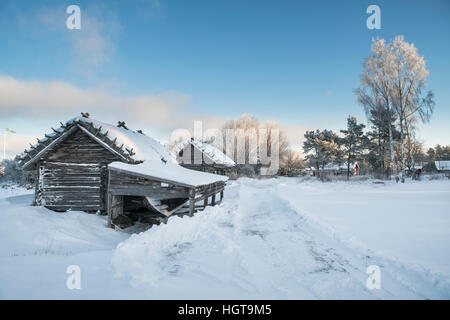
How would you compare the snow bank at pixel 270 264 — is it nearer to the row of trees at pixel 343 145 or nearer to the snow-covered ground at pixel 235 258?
the snow-covered ground at pixel 235 258

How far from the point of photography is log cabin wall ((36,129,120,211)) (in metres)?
10.4

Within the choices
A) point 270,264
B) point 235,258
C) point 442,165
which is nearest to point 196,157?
point 235,258

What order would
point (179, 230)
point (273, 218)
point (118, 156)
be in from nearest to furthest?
1. point (179, 230)
2. point (273, 218)
3. point (118, 156)

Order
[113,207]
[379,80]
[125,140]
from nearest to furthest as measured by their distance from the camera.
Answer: [113,207] < [125,140] < [379,80]

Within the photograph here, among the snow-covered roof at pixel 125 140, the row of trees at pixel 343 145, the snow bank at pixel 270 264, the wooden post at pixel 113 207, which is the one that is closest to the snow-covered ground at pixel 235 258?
the snow bank at pixel 270 264

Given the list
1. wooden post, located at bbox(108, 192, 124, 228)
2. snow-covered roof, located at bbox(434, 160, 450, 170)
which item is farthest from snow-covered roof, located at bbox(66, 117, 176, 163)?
snow-covered roof, located at bbox(434, 160, 450, 170)

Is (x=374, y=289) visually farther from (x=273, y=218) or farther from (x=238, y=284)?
(x=273, y=218)

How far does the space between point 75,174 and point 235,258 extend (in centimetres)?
1046

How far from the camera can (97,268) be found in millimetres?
3820

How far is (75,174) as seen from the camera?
10.6 metres

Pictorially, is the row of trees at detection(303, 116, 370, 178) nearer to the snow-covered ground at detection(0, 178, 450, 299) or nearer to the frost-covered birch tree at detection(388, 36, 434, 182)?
the frost-covered birch tree at detection(388, 36, 434, 182)

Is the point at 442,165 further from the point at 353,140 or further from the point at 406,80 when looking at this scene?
the point at 406,80
